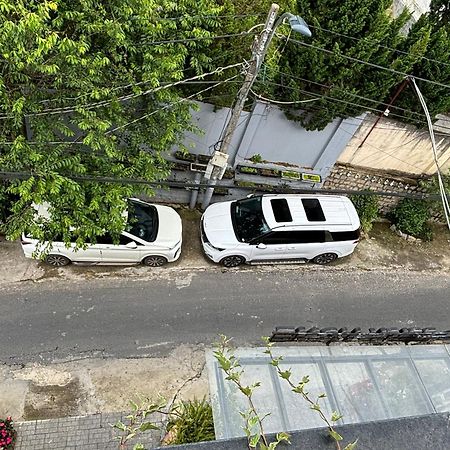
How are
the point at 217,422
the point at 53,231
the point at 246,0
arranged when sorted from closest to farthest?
the point at 217,422, the point at 53,231, the point at 246,0

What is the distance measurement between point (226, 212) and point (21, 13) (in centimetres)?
638

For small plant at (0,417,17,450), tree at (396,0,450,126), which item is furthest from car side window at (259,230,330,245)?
small plant at (0,417,17,450)

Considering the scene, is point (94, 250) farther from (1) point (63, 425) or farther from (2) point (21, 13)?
(2) point (21, 13)

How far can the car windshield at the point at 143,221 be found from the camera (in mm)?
10445

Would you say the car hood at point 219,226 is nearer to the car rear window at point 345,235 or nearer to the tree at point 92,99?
the tree at point 92,99

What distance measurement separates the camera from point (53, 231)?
903 centimetres

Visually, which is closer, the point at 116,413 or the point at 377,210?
the point at 116,413

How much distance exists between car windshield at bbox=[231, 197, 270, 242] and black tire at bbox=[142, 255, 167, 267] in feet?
6.69

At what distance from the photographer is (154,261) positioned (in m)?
11.0

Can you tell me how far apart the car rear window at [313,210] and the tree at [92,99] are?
3838 millimetres

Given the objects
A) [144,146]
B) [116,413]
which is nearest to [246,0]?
[144,146]

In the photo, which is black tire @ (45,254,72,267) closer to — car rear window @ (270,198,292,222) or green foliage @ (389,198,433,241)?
car rear window @ (270,198,292,222)

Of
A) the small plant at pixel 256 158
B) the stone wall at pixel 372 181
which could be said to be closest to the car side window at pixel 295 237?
the small plant at pixel 256 158

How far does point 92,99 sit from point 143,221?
3424 millimetres
